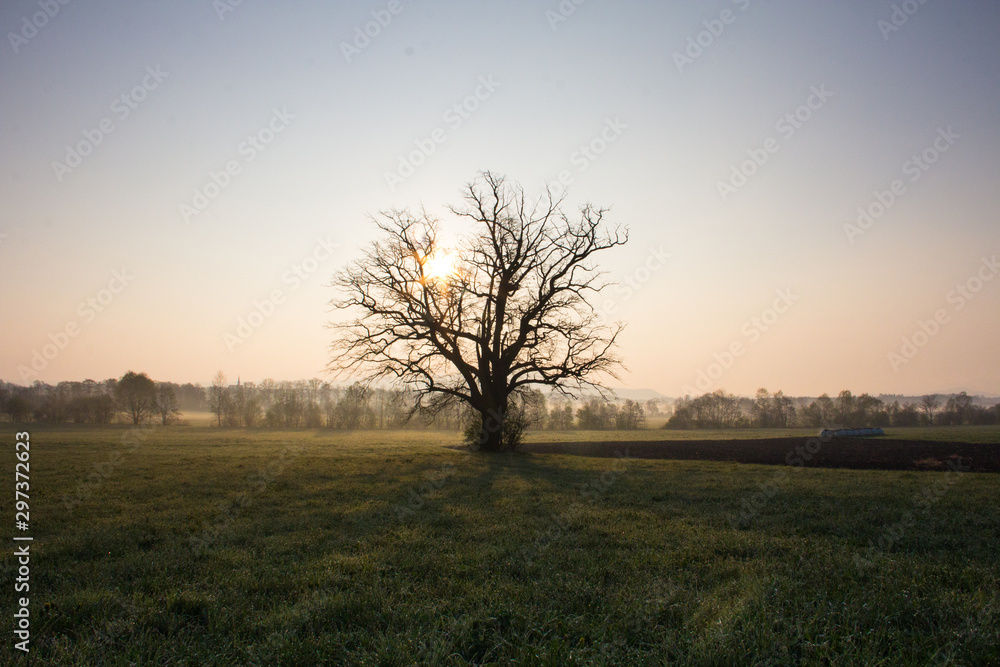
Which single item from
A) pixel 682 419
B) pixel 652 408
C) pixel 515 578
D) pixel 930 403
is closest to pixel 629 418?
pixel 682 419

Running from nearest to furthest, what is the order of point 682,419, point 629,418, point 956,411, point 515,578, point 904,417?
point 515,578 < point 629,418 < point 904,417 < point 682,419 < point 956,411

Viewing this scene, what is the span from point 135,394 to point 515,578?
87.5 metres

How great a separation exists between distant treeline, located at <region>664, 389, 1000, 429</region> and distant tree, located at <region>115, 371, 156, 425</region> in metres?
79.3

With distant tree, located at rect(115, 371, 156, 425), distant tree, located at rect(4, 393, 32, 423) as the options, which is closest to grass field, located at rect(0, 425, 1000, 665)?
distant tree, located at rect(115, 371, 156, 425)

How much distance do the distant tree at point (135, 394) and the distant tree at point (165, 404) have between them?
1778mm

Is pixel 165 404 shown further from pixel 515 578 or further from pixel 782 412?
pixel 782 412

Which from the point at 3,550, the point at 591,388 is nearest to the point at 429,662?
the point at 3,550

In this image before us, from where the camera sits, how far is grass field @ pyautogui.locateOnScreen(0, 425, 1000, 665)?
4.04m

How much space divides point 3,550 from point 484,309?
21.6 metres

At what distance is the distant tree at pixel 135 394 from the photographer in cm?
7306

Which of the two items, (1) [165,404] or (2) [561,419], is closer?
(1) [165,404]

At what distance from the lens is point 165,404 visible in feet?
253

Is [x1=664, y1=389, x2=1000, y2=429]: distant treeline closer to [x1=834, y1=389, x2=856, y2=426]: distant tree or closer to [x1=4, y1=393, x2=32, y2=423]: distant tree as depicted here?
[x1=834, y1=389, x2=856, y2=426]: distant tree

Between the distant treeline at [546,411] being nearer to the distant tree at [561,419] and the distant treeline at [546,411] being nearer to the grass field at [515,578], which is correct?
the distant tree at [561,419]
